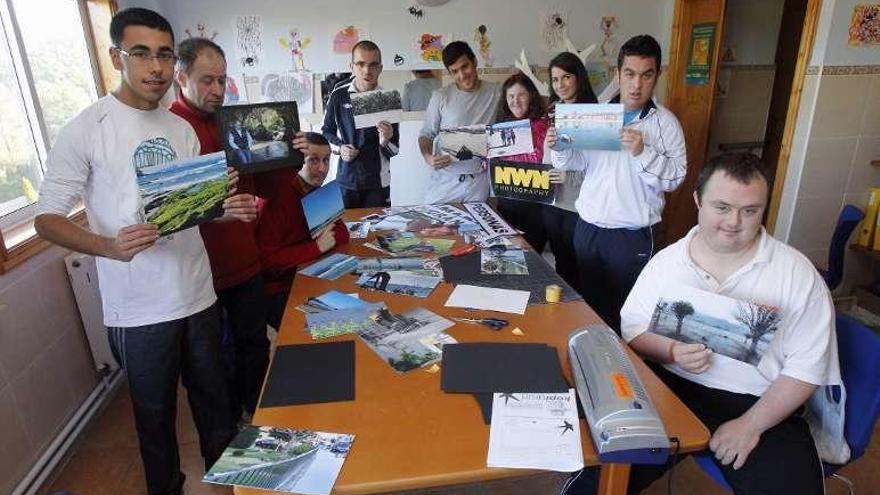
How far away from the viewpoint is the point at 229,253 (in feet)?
6.24

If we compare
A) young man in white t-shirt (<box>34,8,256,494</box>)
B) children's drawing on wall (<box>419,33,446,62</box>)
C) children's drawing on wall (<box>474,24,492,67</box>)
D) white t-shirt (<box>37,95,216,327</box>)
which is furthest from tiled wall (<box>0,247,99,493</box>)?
children's drawing on wall (<box>474,24,492,67</box>)

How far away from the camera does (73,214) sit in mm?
2531

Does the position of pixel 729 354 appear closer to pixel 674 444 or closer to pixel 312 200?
pixel 674 444

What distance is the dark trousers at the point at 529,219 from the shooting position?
115 inches

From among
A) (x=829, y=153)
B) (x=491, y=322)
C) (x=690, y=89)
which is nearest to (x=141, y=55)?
(x=491, y=322)

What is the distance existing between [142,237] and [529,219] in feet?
6.69

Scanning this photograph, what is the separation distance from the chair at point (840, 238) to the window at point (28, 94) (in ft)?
11.7

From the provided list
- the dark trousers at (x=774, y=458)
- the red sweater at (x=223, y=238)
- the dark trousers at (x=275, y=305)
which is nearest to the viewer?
the dark trousers at (x=774, y=458)

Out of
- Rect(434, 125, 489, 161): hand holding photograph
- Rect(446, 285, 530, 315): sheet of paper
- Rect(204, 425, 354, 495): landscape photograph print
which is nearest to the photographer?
Rect(204, 425, 354, 495): landscape photograph print

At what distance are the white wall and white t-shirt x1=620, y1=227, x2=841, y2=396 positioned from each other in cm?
287

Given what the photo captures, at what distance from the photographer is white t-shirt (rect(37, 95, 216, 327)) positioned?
1.38 meters

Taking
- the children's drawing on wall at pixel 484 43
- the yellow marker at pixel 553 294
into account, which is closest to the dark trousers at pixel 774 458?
the yellow marker at pixel 553 294

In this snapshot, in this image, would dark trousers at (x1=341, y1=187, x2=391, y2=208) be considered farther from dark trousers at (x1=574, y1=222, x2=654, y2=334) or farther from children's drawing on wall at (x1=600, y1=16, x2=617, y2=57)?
children's drawing on wall at (x1=600, y1=16, x2=617, y2=57)

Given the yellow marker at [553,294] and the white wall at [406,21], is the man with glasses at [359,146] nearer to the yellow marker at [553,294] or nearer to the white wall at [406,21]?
the white wall at [406,21]
